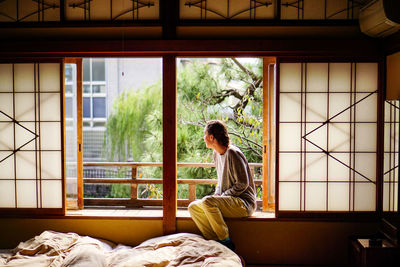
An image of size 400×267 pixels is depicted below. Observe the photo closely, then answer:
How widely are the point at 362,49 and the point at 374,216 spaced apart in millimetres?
1804

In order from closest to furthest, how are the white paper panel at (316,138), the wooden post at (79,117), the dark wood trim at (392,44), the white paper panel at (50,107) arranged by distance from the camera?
the dark wood trim at (392,44), the white paper panel at (316,138), the white paper panel at (50,107), the wooden post at (79,117)

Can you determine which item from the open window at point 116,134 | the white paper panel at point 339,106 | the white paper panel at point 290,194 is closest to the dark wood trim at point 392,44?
the white paper panel at point 339,106

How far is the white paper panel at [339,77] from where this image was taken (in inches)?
140

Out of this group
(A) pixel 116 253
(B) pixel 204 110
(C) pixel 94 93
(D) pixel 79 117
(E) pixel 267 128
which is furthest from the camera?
(C) pixel 94 93

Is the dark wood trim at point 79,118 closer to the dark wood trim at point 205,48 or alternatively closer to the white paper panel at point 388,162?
the dark wood trim at point 205,48

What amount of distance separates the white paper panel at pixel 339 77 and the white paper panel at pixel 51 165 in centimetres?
316

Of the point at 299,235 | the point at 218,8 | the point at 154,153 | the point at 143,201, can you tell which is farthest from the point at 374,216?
the point at 154,153

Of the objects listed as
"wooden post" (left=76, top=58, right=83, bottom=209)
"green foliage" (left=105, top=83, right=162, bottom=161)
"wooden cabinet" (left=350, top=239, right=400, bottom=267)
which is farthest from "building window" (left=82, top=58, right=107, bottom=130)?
"wooden cabinet" (left=350, top=239, right=400, bottom=267)

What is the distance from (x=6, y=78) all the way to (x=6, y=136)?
26.2 inches

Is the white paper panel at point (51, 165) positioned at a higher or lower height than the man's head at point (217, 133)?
lower

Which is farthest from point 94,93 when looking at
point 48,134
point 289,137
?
point 289,137

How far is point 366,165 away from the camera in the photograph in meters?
3.57

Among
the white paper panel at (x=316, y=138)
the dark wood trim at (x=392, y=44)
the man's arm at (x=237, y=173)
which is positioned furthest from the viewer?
the white paper panel at (x=316, y=138)

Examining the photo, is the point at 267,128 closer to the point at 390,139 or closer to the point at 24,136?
the point at 390,139
